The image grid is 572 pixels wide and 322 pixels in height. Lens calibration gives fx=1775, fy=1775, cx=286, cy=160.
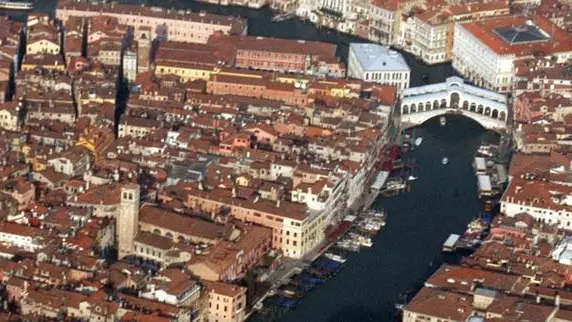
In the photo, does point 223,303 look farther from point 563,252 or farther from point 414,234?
point 563,252

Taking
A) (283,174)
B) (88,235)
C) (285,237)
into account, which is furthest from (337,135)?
(88,235)

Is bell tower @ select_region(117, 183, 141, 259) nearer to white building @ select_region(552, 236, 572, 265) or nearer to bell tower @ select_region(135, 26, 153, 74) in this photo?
white building @ select_region(552, 236, 572, 265)

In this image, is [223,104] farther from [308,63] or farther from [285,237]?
[285,237]

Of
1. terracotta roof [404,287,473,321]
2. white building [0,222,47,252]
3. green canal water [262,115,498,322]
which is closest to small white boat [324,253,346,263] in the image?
green canal water [262,115,498,322]

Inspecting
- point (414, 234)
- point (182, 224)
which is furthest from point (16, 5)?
point (414, 234)

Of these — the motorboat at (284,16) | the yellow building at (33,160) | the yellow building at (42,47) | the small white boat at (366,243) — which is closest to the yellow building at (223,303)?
the small white boat at (366,243)

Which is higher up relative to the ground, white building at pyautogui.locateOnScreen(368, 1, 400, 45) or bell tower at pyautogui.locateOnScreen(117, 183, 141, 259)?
white building at pyautogui.locateOnScreen(368, 1, 400, 45)

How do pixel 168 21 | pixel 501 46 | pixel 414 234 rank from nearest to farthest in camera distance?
1. pixel 414 234
2. pixel 501 46
3. pixel 168 21
